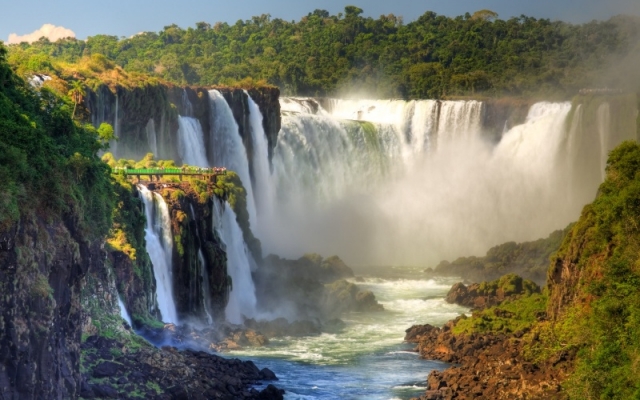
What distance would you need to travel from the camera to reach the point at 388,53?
351ft

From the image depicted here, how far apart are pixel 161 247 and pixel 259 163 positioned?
78.2 ft

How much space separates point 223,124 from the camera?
62.4 m

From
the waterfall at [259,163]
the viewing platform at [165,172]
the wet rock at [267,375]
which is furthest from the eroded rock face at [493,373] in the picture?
the waterfall at [259,163]

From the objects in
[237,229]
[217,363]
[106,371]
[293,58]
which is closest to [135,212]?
[217,363]

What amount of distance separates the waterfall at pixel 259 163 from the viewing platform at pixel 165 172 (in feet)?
35.8

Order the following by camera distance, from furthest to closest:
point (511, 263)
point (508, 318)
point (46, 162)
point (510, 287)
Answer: point (511, 263), point (510, 287), point (508, 318), point (46, 162)

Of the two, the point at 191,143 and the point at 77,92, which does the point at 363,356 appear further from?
the point at 191,143

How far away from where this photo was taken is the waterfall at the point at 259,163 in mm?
65625

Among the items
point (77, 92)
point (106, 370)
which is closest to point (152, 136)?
point (77, 92)

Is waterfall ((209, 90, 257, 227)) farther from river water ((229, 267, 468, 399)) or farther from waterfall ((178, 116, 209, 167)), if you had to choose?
river water ((229, 267, 468, 399))

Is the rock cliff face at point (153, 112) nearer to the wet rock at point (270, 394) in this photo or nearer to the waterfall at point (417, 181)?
the waterfall at point (417, 181)

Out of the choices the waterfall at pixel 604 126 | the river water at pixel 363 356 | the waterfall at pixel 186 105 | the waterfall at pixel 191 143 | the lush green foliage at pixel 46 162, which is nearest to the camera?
the lush green foliage at pixel 46 162

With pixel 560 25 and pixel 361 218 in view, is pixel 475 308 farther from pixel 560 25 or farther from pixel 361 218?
pixel 560 25

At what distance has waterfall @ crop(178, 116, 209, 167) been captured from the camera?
5719 cm
